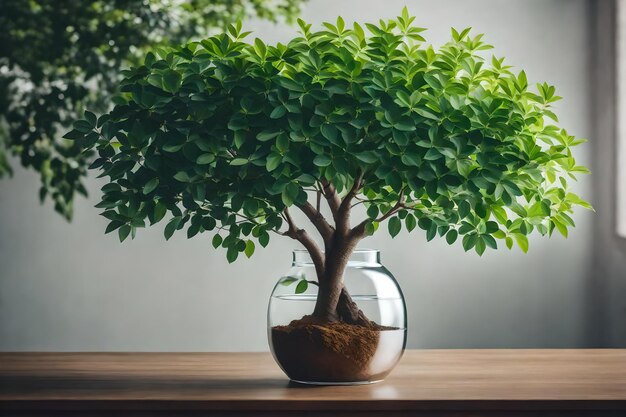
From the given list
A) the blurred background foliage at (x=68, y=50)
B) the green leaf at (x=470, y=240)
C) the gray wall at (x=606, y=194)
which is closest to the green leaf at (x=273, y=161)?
the green leaf at (x=470, y=240)

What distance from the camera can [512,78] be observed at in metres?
1.26

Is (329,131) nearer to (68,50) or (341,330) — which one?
(341,330)

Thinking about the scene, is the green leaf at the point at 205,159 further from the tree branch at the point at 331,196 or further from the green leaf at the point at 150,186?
the tree branch at the point at 331,196

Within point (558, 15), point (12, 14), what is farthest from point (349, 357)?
point (558, 15)

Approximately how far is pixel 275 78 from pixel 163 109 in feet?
0.58

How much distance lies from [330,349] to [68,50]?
2205 mm

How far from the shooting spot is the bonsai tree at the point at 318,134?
3.78 feet

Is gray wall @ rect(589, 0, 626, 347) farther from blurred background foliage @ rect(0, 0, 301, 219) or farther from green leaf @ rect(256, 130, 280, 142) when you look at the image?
green leaf @ rect(256, 130, 280, 142)

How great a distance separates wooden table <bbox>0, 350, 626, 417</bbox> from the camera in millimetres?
1103

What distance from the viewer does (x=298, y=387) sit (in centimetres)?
122

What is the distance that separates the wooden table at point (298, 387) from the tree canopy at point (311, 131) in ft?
0.76

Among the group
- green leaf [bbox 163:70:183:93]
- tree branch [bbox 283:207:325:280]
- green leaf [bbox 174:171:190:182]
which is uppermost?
green leaf [bbox 163:70:183:93]

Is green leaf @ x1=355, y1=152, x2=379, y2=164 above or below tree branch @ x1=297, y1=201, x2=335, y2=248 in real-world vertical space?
above

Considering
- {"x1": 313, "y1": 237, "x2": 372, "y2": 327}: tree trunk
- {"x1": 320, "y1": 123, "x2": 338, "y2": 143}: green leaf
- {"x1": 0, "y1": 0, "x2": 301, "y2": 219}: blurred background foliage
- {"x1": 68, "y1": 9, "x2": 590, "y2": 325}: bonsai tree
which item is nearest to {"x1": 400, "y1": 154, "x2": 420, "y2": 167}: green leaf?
{"x1": 68, "y1": 9, "x2": 590, "y2": 325}: bonsai tree
